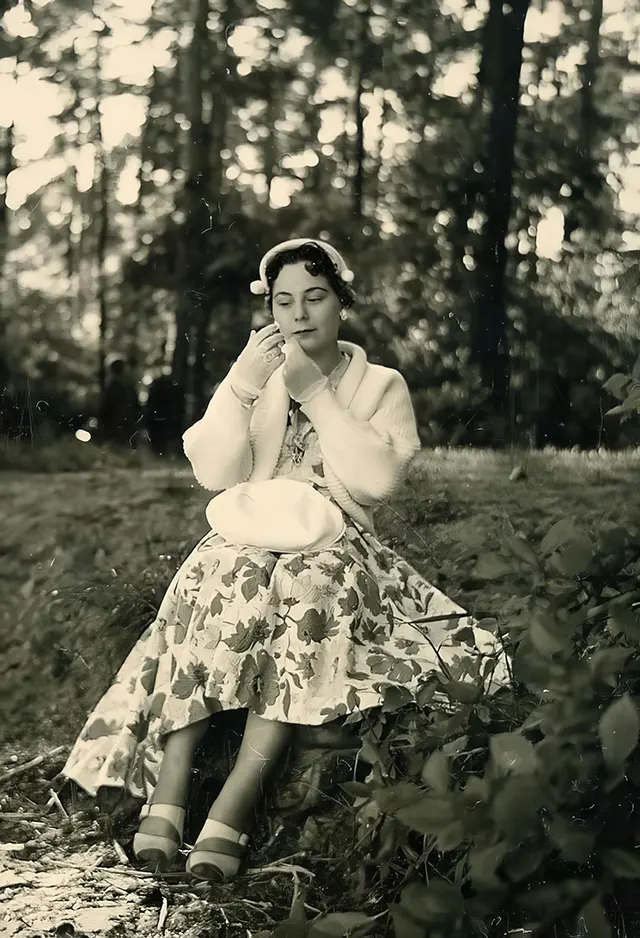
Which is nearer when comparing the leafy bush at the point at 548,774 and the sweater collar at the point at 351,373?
the leafy bush at the point at 548,774

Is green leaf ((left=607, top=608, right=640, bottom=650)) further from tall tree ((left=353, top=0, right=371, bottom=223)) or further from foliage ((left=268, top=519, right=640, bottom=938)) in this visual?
A: tall tree ((left=353, top=0, right=371, bottom=223))

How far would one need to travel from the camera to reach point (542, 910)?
4.01ft

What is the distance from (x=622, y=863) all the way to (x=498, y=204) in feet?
3.62

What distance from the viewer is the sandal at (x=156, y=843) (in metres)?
1.59

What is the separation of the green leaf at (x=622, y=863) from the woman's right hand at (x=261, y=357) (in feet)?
3.23

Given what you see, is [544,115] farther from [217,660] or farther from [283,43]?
[217,660]

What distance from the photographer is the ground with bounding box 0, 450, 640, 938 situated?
4.96 feet

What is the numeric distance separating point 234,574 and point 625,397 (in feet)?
2.47

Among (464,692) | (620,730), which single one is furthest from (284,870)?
(620,730)

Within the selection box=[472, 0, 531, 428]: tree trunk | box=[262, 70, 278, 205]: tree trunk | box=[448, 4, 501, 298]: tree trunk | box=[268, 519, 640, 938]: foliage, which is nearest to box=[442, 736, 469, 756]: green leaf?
box=[268, 519, 640, 938]: foliage

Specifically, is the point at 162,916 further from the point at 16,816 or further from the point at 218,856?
the point at 16,816

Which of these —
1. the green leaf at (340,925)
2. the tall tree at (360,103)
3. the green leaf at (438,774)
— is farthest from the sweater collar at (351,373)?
the green leaf at (340,925)

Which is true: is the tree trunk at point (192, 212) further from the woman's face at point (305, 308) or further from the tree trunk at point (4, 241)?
the tree trunk at point (4, 241)

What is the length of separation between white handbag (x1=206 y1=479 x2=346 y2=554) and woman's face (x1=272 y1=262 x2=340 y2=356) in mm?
281
